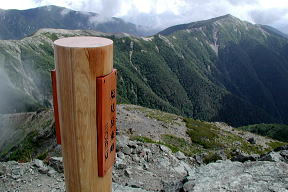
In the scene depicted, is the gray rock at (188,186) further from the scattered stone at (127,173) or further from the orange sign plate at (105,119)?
the orange sign plate at (105,119)

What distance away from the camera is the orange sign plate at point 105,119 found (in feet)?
13.3

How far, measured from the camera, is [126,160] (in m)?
12.5

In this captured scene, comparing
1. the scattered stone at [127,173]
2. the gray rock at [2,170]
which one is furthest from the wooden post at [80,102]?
the gray rock at [2,170]

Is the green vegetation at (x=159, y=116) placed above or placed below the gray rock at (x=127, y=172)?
below

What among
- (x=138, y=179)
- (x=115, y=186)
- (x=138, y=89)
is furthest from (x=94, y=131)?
(x=138, y=89)

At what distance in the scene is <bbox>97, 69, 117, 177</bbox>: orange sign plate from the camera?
13.3 ft

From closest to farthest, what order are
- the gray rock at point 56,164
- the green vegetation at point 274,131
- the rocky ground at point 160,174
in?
the rocky ground at point 160,174 < the gray rock at point 56,164 < the green vegetation at point 274,131

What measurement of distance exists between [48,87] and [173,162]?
141 m

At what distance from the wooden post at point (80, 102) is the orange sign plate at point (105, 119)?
0.07 metres

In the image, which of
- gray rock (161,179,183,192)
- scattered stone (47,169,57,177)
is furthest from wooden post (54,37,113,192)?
scattered stone (47,169,57,177)

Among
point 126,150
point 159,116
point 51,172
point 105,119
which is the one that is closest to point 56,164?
point 51,172

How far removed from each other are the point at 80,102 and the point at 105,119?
460 millimetres

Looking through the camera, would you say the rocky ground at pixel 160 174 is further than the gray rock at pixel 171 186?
No

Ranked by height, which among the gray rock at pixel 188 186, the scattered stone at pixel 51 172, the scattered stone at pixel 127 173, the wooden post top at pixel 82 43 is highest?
the wooden post top at pixel 82 43
